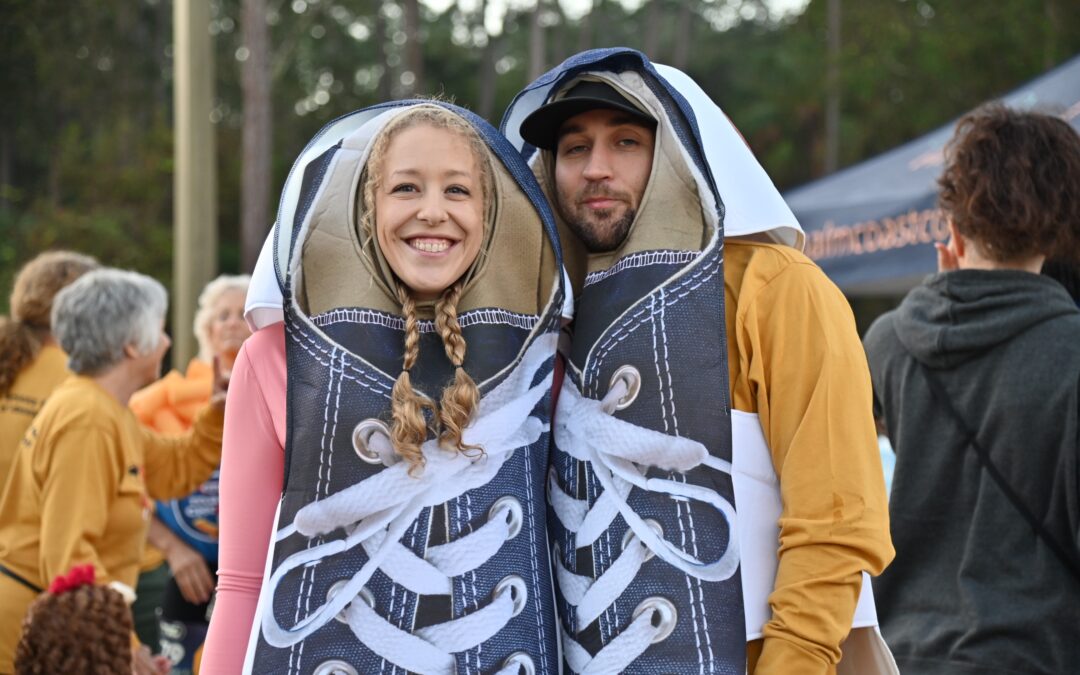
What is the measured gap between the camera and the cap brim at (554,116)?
2.45 metres

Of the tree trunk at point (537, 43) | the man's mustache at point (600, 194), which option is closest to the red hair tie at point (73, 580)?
the man's mustache at point (600, 194)

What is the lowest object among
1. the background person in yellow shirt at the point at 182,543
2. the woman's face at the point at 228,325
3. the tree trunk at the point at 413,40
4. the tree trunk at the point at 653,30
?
the background person in yellow shirt at the point at 182,543

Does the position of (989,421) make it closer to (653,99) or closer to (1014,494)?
(1014,494)

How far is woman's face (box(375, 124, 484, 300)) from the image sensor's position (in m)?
2.37

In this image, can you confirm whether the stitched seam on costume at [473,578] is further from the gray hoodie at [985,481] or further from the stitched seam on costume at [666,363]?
the gray hoodie at [985,481]

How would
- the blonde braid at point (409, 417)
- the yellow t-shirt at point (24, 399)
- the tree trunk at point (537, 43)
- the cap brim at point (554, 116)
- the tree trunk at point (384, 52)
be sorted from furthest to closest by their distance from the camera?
1. the tree trunk at point (384, 52)
2. the tree trunk at point (537, 43)
3. the yellow t-shirt at point (24, 399)
4. the cap brim at point (554, 116)
5. the blonde braid at point (409, 417)

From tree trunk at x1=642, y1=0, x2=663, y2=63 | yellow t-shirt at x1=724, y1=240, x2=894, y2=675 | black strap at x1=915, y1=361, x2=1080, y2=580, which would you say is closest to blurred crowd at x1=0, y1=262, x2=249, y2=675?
yellow t-shirt at x1=724, y1=240, x2=894, y2=675

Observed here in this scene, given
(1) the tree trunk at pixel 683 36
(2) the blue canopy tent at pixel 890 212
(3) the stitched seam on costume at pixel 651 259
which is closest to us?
(3) the stitched seam on costume at pixel 651 259

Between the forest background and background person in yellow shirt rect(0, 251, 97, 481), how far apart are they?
560 inches

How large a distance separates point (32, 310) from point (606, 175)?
3.00 m

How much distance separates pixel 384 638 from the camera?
86.4 inches

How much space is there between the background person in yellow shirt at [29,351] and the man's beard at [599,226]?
2704mm

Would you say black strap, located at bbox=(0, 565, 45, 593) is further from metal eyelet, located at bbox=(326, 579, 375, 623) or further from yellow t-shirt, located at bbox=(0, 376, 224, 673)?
metal eyelet, located at bbox=(326, 579, 375, 623)

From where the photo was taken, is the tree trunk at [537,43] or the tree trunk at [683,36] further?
the tree trunk at [683,36]
